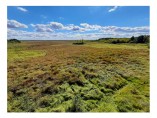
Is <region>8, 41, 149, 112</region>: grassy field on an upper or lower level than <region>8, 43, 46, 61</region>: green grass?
lower

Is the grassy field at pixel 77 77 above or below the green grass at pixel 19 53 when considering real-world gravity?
below

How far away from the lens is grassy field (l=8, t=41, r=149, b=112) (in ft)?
10.6

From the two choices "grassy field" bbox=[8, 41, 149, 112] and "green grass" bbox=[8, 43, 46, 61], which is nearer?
"grassy field" bbox=[8, 41, 149, 112]

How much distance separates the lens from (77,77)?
3471 mm

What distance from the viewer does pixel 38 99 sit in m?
3.26

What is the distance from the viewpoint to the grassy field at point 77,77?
3236 millimetres

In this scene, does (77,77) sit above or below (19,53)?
below

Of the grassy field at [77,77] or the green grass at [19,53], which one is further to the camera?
the green grass at [19,53]
